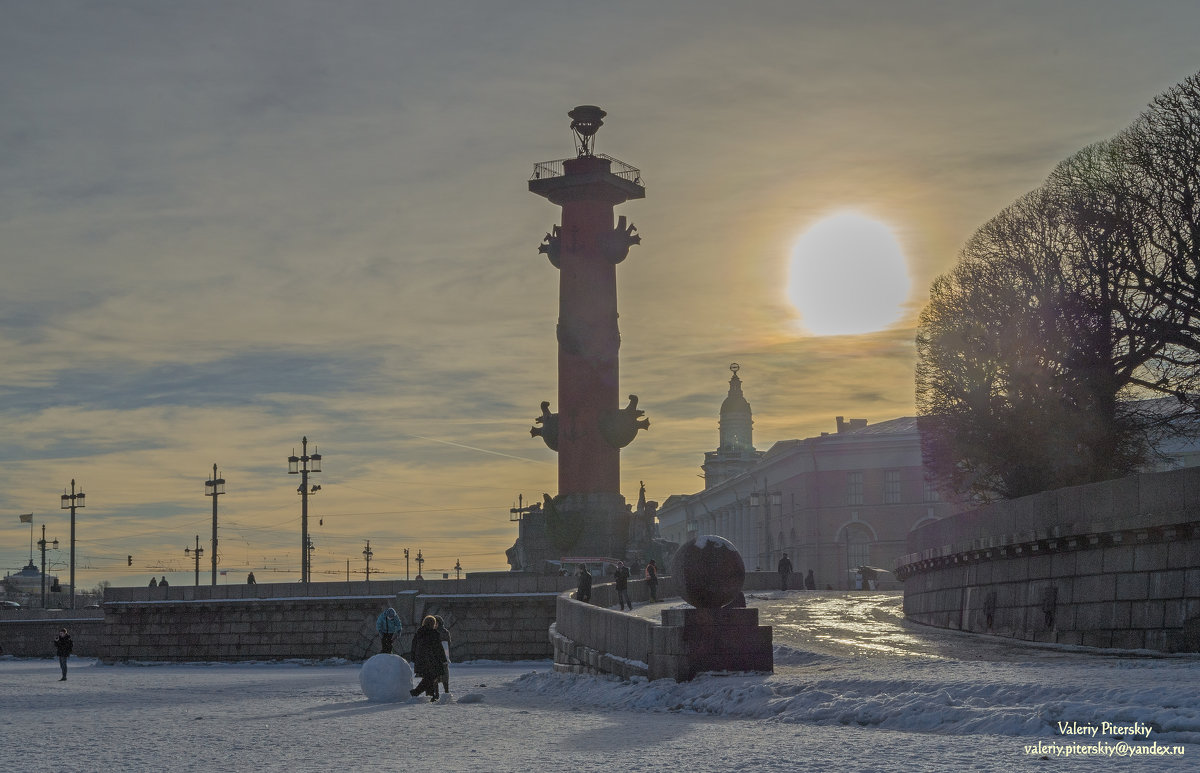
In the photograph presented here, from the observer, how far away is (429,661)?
19.4 m

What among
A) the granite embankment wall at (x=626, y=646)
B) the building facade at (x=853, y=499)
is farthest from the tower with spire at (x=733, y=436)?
the granite embankment wall at (x=626, y=646)

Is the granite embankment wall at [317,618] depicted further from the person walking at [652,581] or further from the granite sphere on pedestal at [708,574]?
the granite sphere on pedestal at [708,574]

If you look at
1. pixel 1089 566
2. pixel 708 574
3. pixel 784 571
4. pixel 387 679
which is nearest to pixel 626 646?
pixel 708 574

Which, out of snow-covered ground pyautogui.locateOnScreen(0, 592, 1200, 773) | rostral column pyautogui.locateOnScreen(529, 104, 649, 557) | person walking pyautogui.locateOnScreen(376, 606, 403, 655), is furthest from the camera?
rostral column pyautogui.locateOnScreen(529, 104, 649, 557)

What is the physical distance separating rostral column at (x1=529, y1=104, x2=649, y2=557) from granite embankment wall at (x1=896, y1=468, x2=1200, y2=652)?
22932 mm

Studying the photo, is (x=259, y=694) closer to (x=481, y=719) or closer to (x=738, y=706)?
(x=481, y=719)

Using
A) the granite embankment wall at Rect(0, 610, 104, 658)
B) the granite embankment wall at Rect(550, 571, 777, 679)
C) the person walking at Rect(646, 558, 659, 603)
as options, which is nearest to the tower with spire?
the granite embankment wall at Rect(0, 610, 104, 658)

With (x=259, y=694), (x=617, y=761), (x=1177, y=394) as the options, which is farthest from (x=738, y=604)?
(x=1177, y=394)

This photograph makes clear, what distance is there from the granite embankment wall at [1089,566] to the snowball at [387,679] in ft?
35.5

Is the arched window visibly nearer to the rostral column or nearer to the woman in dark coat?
the rostral column

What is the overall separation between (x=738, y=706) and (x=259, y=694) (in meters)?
13.0

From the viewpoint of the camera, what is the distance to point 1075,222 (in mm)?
33250

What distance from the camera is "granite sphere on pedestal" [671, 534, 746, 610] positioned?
55.5 feet

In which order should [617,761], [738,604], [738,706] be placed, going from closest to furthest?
1. [617,761]
2. [738,706]
3. [738,604]
